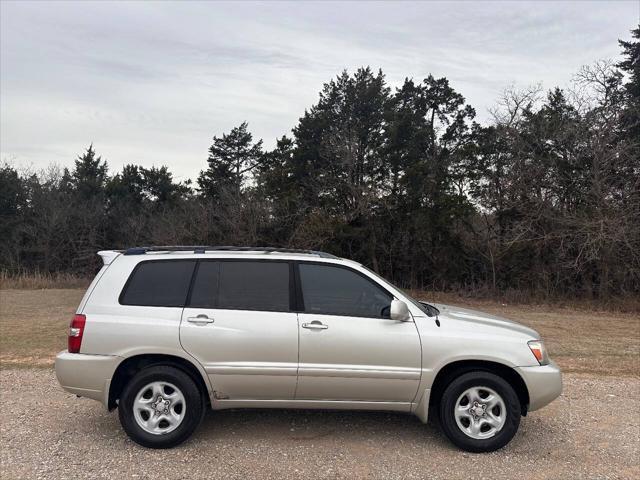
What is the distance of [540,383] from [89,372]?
3982 mm

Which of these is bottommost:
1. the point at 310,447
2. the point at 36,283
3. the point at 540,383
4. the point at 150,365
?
the point at 36,283

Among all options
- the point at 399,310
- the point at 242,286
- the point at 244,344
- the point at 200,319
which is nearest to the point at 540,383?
the point at 399,310

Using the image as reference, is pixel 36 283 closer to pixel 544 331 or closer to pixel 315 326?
pixel 544 331

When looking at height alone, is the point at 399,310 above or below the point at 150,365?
above

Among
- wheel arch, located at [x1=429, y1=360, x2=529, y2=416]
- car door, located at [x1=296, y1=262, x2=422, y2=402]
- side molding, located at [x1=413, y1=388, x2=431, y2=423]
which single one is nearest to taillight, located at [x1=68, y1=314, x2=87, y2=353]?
car door, located at [x1=296, y1=262, x2=422, y2=402]

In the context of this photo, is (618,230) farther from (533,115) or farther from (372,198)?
(372,198)

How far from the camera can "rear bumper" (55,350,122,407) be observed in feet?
15.0

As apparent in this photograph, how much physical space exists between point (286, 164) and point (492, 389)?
25307 millimetres

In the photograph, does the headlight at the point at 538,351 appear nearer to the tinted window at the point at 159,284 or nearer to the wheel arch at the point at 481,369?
the wheel arch at the point at 481,369

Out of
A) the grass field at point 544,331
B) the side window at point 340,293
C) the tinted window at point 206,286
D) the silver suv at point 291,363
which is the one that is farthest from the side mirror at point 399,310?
the grass field at point 544,331

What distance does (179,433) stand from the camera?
15.1 feet

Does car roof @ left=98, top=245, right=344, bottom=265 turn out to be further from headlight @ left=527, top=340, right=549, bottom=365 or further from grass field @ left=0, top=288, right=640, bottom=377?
grass field @ left=0, top=288, right=640, bottom=377

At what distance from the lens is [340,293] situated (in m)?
4.83

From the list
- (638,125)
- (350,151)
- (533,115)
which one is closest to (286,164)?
(350,151)
